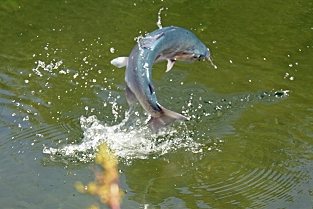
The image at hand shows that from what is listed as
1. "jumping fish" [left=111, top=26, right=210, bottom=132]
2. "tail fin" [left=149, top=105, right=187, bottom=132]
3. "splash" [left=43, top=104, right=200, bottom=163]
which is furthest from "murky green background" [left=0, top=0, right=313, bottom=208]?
"jumping fish" [left=111, top=26, right=210, bottom=132]

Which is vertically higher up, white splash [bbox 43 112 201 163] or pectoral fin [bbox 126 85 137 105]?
pectoral fin [bbox 126 85 137 105]

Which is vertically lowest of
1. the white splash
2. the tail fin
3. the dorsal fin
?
the white splash

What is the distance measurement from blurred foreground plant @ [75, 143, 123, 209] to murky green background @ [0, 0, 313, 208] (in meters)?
0.06

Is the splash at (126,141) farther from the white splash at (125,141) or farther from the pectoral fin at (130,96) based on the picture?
the pectoral fin at (130,96)

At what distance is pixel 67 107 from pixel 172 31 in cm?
198

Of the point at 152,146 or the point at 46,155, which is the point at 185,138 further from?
the point at 46,155

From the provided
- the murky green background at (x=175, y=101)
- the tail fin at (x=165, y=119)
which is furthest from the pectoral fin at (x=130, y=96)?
the murky green background at (x=175, y=101)

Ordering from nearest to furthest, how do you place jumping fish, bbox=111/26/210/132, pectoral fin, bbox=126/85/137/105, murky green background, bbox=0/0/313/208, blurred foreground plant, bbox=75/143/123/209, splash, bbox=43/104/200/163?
jumping fish, bbox=111/26/210/132
pectoral fin, bbox=126/85/137/105
blurred foreground plant, bbox=75/143/123/209
murky green background, bbox=0/0/313/208
splash, bbox=43/104/200/163

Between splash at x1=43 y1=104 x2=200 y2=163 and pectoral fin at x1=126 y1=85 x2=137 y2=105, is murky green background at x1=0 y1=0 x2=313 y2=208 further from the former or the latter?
pectoral fin at x1=126 y1=85 x2=137 y2=105

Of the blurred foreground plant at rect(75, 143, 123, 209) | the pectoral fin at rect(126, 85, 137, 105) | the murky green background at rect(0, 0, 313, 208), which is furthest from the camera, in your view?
the murky green background at rect(0, 0, 313, 208)

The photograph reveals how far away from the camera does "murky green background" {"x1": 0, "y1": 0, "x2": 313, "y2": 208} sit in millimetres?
4367

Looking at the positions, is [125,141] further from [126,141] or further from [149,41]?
[149,41]

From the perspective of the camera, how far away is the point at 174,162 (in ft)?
15.4

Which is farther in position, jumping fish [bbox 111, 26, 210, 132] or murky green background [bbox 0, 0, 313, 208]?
murky green background [bbox 0, 0, 313, 208]
